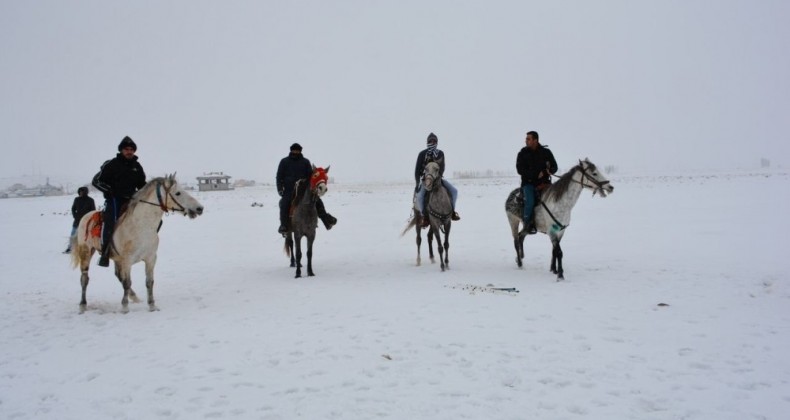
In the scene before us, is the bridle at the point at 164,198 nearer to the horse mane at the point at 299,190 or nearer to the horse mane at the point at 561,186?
the horse mane at the point at 299,190

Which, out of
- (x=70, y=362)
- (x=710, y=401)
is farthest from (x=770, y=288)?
(x=70, y=362)

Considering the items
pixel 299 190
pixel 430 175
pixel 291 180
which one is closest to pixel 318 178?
Result: pixel 299 190

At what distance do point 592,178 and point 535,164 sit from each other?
1.29 m

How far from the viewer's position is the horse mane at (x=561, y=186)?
30.9 feet

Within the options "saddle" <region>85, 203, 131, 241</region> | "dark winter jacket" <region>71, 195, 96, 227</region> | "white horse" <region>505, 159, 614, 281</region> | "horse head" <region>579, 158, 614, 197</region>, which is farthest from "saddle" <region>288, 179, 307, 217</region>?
"dark winter jacket" <region>71, 195, 96, 227</region>

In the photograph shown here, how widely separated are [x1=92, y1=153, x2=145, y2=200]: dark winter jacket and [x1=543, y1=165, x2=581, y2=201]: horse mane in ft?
26.8

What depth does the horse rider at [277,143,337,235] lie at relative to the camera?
10625 mm

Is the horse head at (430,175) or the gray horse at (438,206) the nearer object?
the horse head at (430,175)

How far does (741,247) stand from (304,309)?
1152 centimetres

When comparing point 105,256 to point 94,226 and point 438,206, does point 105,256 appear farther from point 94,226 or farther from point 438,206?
point 438,206

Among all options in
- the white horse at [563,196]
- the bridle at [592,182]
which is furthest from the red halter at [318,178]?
the bridle at [592,182]

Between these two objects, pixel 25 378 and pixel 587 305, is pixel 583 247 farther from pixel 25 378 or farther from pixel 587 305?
pixel 25 378

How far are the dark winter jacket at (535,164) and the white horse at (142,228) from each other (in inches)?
269

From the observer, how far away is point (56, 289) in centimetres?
949
